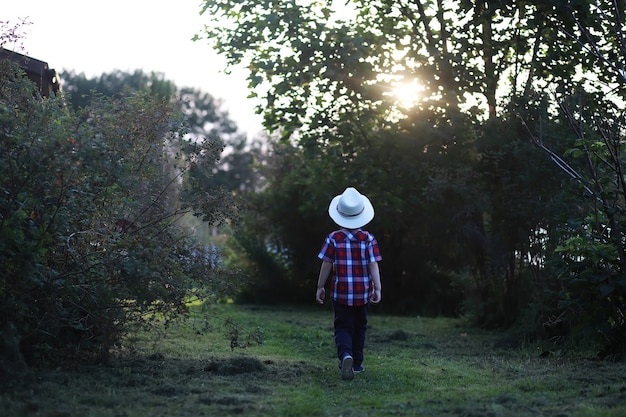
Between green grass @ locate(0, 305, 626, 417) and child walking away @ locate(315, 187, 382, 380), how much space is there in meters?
0.41

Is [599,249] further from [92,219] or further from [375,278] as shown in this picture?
[92,219]

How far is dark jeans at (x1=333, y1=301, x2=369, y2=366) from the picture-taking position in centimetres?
889

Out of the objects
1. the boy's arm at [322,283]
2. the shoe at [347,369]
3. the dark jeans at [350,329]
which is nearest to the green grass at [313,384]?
the shoe at [347,369]

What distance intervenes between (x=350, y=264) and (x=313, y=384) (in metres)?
1.39

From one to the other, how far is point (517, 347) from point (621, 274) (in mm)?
3110

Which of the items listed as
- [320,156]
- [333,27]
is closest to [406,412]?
[333,27]

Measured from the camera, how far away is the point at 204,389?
747 cm

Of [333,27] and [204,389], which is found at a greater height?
[333,27]

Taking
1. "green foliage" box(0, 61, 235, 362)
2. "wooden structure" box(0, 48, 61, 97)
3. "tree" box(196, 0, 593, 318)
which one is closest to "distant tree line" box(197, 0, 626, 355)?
"tree" box(196, 0, 593, 318)

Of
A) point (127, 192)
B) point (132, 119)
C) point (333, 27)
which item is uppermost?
point (333, 27)

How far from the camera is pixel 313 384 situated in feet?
26.8

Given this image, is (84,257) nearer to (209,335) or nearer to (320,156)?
(209,335)

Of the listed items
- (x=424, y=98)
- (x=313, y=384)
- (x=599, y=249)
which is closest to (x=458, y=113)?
(x=424, y=98)

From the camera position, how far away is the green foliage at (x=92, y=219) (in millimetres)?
7102
